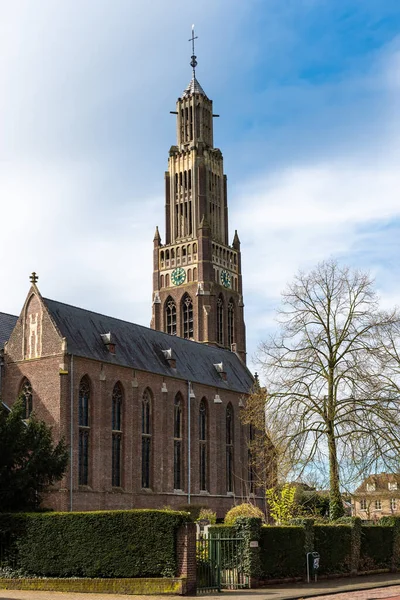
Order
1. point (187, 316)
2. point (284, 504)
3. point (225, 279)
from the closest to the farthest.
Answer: point (284, 504) → point (187, 316) → point (225, 279)

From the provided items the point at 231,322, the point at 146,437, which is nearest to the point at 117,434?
the point at 146,437

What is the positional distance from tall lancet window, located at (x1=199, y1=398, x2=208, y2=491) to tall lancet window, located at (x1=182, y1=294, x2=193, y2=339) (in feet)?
62.1

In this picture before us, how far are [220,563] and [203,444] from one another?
1236 inches

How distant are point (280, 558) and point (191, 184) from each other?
5948 cm

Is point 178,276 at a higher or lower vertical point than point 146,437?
higher

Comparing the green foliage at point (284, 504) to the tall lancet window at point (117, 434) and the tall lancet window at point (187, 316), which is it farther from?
the tall lancet window at point (187, 316)

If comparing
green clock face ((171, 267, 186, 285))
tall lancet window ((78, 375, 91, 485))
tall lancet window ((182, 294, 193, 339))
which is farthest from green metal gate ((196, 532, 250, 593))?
green clock face ((171, 267, 186, 285))

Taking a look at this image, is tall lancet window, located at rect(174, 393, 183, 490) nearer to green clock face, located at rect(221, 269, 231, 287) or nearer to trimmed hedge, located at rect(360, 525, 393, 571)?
trimmed hedge, located at rect(360, 525, 393, 571)

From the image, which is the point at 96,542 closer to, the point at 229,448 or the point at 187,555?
the point at 187,555

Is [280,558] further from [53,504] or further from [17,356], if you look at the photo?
[17,356]

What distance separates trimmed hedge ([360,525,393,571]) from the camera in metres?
37.5

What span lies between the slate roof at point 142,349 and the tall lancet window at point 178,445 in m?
2.17

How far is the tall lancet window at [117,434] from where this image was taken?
51781 millimetres

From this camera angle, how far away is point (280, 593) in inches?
1087
